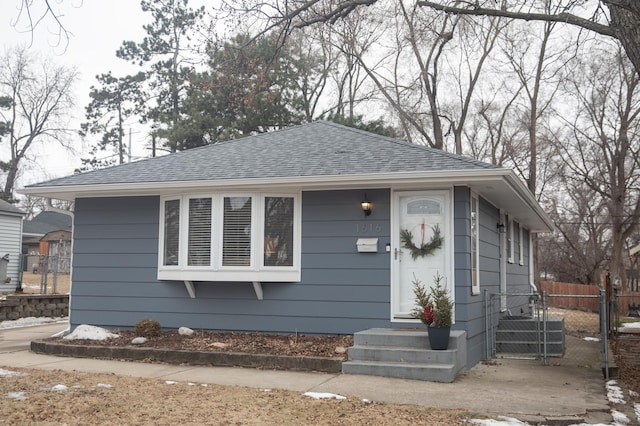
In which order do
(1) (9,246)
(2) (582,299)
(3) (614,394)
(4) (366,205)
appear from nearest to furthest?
(3) (614,394) < (4) (366,205) < (1) (9,246) < (2) (582,299)

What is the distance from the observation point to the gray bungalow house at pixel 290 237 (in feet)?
27.0

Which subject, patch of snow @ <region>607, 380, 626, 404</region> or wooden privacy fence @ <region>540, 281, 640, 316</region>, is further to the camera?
wooden privacy fence @ <region>540, 281, 640, 316</region>

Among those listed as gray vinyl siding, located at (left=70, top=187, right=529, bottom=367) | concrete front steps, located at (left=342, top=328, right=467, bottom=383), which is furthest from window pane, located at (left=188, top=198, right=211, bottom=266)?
concrete front steps, located at (left=342, top=328, right=467, bottom=383)

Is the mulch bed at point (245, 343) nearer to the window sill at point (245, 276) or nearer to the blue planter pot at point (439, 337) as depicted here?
the window sill at point (245, 276)

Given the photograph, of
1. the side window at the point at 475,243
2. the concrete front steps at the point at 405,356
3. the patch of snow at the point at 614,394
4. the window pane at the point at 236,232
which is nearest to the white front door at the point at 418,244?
the side window at the point at 475,243

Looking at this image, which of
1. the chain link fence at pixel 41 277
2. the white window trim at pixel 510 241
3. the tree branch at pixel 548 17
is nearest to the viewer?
the tree branch at pixel 548 17

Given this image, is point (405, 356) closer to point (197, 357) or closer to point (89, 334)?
point (197, 357)

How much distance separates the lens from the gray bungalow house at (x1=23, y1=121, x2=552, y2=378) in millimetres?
8219

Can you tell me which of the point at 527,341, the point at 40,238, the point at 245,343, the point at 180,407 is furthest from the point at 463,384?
the point at 40,238

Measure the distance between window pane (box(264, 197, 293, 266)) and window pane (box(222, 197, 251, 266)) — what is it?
0.26 meters

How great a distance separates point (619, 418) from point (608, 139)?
912 inches

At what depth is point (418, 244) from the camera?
8.30 m

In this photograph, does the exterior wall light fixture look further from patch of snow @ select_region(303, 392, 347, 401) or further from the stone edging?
patch of snow @ select_region(303, 392, 347, 401)

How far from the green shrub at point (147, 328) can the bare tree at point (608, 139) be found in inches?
795
